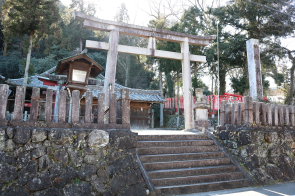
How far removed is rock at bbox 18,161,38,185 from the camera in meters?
3.72

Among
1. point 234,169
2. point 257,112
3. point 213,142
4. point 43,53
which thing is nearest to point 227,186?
point 234,169

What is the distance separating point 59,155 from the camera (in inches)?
159

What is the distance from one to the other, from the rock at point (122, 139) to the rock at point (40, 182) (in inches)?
54.6

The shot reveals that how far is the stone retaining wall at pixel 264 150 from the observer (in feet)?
18.4

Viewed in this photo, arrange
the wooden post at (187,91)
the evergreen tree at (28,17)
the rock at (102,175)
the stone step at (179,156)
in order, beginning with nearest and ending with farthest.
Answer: the rock at (102,175) → the stone step at (179,156) → the wooden post at (187,91) → the evergreen tree at (28,17)

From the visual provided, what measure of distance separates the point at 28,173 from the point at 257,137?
19.0 feet

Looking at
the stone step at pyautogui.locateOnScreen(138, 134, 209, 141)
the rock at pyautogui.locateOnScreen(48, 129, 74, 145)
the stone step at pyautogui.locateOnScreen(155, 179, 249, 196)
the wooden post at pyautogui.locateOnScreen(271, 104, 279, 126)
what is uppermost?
the wooden post at pyautogui.locateOnScreen(271, 104, 279, 126)

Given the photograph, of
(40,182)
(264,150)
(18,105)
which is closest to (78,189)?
(40,182)

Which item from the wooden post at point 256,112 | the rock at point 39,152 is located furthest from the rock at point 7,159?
the wooden post at point 256,112

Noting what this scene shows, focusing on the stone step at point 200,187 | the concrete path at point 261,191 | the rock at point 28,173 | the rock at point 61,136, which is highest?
the rock at point 61,136

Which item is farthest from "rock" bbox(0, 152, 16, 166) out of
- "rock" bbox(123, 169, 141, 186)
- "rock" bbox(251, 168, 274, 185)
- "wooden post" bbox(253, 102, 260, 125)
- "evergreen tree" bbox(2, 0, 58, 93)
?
"evergreen tree" bbox(2, 0, 58, 93)

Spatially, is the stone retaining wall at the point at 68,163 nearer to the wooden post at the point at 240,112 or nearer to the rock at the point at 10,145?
the rock at the point at 10,145

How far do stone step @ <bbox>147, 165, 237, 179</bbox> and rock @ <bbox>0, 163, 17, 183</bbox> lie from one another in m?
2.68

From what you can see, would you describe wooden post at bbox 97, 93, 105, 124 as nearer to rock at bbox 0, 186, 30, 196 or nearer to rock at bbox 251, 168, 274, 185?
rock at bbox 0, 186, 30, 196
